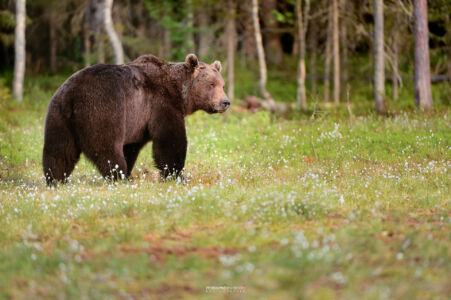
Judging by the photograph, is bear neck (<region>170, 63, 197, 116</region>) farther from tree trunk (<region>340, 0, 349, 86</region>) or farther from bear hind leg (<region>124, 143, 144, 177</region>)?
tree trunk (<region>340, 0, 349, 86</region>)

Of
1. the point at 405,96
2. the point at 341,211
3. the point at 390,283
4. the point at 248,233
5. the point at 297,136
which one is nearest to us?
the point at 390,283

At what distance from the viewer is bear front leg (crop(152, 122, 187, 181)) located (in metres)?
8.71

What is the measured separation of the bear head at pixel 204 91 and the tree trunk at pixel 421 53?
28.4ft

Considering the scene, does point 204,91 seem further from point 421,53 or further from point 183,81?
point 421,53

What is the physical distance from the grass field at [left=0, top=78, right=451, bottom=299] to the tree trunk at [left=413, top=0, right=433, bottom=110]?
596 centimetres

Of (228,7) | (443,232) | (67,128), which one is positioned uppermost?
(228,7)

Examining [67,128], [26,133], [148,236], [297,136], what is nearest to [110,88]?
[67,128]

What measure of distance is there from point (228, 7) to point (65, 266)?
1947 centimetres

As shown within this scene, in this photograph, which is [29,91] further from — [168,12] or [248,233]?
[248,233]

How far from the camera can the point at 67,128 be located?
25.0 ft

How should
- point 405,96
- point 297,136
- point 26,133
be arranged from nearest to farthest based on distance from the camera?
1. point 297,136
2. point 26,133
3. point 405,96

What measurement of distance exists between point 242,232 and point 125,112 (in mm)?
3600

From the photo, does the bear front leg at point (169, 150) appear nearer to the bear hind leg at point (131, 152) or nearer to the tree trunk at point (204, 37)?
the bear hind leg at point (131, 152)

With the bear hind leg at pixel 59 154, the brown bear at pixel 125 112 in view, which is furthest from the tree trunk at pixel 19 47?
the bear hind leg at pixel 59 154
